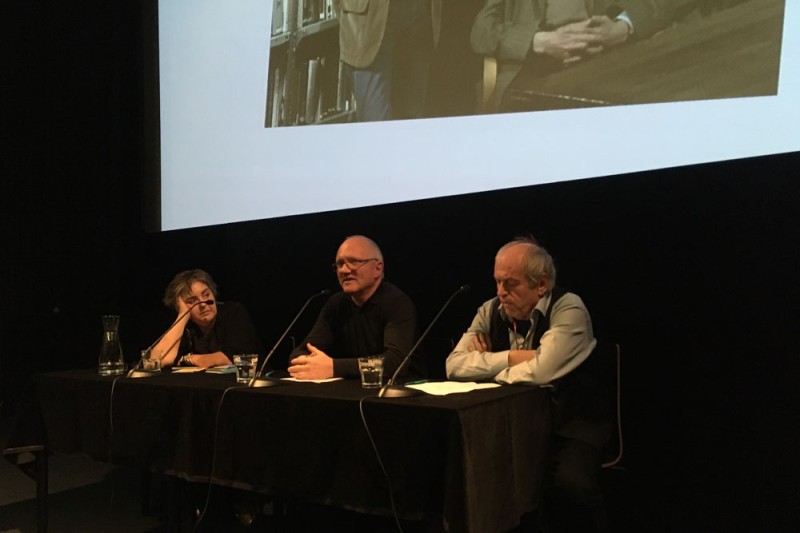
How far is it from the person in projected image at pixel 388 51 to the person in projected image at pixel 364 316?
2.64ft

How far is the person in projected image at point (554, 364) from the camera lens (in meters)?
2.02

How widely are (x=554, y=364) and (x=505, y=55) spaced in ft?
4.60

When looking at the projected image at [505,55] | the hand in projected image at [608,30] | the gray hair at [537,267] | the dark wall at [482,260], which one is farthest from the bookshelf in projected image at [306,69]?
the gray hair at [537,267]

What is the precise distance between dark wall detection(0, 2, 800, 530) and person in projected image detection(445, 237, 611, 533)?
0.57 m

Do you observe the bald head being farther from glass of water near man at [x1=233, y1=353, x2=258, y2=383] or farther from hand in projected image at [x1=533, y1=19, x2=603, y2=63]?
hand in projected image at [x1=533, y1=19, x2=603, y2=63]

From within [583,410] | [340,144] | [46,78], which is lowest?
[583,410]

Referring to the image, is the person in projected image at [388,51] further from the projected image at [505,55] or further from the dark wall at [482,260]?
the dark wall at [482,260]

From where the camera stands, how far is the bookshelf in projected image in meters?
3.51

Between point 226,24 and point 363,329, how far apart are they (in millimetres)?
2263

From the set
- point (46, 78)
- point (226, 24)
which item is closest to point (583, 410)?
point (226, 24)

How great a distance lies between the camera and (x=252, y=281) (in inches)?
165

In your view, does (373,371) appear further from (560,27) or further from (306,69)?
(306,69)

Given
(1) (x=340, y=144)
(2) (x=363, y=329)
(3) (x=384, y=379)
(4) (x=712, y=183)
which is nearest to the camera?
(3) (x=384, y=379)

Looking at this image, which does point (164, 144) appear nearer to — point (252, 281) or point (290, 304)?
point (252, 281)
